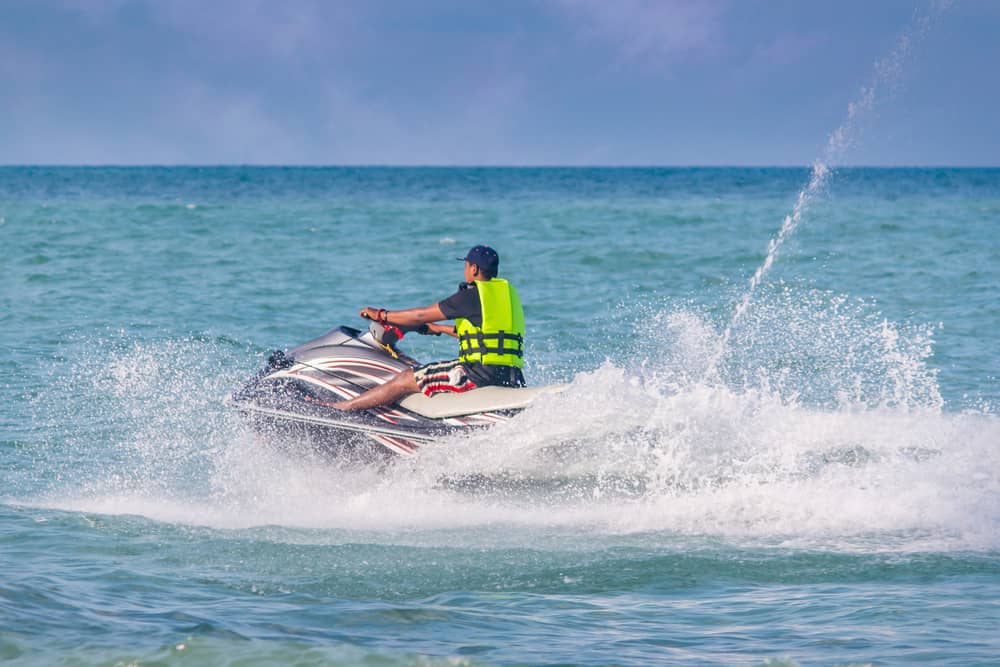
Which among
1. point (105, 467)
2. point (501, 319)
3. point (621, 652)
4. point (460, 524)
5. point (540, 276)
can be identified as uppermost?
point (540, 276)

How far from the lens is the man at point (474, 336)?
7.04m

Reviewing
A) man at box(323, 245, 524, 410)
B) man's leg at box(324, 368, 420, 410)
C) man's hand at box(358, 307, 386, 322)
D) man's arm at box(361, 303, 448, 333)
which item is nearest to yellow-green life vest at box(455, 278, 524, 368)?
man at box(323, 245, 524, 410)

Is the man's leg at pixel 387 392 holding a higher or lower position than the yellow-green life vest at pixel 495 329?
lower

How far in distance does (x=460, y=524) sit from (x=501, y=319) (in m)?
1.18

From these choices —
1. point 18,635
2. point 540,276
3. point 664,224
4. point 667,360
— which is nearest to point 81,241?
point 540,276

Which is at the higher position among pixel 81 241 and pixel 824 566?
pixel 81 241

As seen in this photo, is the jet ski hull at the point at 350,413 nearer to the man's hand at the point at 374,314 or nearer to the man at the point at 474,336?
the man at the point at 474,336

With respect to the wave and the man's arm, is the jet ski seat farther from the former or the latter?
the man's arm

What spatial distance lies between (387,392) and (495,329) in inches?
29.1

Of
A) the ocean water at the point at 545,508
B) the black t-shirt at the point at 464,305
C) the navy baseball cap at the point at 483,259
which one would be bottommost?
the ocean water at the point at 545,508

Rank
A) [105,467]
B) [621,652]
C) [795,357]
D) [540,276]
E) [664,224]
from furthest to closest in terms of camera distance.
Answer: [664,224] → [540,276] → [795,357] → [105,467] → [621,652]

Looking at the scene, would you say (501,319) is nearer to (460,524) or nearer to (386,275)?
(460,524)

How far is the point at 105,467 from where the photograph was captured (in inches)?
325

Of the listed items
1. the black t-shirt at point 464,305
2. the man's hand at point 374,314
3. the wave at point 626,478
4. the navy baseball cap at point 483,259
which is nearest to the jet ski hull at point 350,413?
the wave at point 626,478
